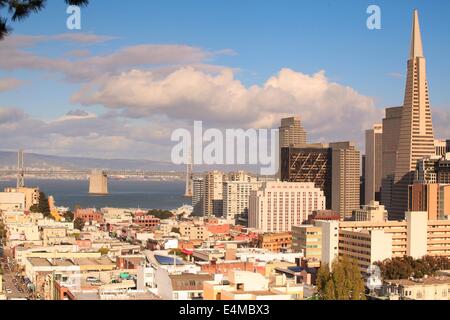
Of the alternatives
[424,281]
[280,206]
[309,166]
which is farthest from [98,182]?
[424,281]

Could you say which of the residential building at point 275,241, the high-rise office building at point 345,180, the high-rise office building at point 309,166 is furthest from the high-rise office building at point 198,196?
the residential building at point 275,241

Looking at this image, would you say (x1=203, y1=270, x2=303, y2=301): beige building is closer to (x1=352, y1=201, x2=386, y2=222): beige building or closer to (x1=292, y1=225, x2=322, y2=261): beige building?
(x1=292, y1=225, x2=322, y2=261): beige building

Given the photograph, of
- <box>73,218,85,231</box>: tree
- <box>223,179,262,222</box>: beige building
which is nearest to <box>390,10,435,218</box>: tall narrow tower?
<box>223,179,262,222</box>: beige building

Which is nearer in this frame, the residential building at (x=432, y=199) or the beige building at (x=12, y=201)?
the residential building at (x=432, y=199)

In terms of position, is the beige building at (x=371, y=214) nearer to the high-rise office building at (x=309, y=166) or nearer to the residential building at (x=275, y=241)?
the residential building at (x=275, y=241)
